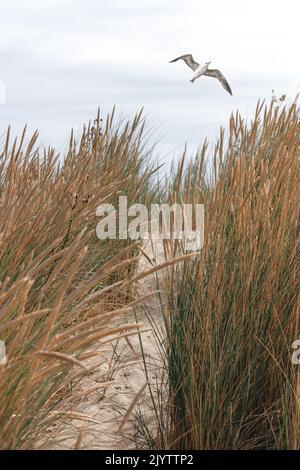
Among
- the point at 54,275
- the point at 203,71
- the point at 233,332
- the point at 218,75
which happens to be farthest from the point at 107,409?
the point at 218,75

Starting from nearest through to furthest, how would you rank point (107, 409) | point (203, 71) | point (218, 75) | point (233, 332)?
1. point (233, 332)
2. point (107, 409)
3. point (203, 71)
4. point (218, 75)

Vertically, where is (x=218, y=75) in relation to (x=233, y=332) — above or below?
above

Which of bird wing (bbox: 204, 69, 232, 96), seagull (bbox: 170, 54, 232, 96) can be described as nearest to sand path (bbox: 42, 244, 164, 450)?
seagull (bbox: 170, 54, 232, 96)

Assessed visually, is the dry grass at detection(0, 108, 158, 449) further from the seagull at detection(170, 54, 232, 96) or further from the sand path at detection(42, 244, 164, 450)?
the seagull at detection(170, 54, 232, 96)

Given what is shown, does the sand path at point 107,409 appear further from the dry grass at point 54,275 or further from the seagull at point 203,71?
the seagull at point 203,71

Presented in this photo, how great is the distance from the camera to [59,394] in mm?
2848

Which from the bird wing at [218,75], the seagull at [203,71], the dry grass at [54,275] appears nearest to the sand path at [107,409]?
the dry grass at [54,275]

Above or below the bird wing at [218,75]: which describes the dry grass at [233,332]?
below

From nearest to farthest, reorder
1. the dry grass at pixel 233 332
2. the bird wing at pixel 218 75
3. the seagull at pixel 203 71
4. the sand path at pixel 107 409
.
A: the dry grass at pixel 233 332 → the sand path at pixel 107 409 → the seagull at pixel 203 71 → the bird wing at pixel 218 75

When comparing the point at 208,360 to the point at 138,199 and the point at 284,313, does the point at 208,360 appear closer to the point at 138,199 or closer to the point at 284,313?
the point at 284,313

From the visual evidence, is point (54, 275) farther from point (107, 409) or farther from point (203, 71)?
point (203, 71)
